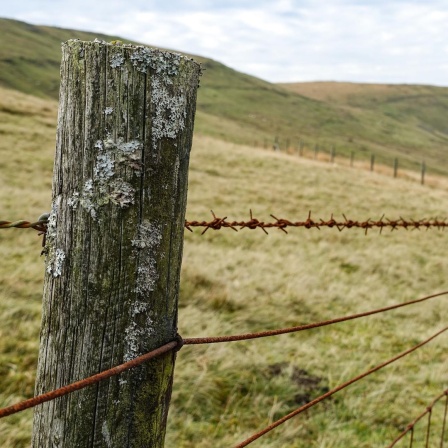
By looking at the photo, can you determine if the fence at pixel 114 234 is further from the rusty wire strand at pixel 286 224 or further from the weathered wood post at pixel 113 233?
the rusty wire strand at pixel 286 224

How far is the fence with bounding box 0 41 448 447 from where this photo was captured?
1004 millimetres

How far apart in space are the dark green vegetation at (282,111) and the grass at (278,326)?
36.9m

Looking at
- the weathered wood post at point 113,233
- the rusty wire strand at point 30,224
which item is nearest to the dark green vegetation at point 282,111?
the rusty wire strand at point 30,224

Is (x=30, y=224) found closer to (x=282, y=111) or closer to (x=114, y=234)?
(x=114, y=234)

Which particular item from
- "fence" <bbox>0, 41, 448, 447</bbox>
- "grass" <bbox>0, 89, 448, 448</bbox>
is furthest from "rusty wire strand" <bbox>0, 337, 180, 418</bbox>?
"grass" <bbox>0, 89, 448, 448</bbox>

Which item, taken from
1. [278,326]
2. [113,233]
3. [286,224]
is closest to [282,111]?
[278,326]

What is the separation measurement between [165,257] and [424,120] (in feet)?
444

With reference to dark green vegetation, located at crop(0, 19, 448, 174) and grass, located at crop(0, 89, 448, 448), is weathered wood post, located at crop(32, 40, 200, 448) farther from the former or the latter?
dark green vegetation, located at crop(0, 19, 448, 174)

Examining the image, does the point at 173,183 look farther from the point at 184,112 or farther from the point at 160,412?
the point at 160,412

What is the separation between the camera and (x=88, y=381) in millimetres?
990

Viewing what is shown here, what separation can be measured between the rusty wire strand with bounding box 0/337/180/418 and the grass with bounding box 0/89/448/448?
2.11m

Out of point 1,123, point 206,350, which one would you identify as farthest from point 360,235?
point 1,123

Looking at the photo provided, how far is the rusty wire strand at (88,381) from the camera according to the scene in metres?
0.90

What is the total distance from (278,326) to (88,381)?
15.3ft
